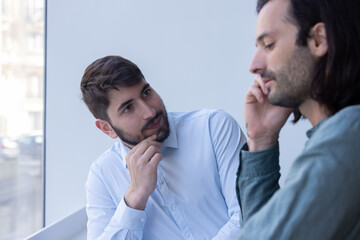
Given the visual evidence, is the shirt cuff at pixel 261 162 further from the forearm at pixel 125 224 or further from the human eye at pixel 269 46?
the forearm at pixel 125 224

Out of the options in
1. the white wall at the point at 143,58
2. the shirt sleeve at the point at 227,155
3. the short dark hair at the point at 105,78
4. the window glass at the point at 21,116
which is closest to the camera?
the shirt sleeve at the point at 227,155

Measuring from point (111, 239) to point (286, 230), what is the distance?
2.73 ft

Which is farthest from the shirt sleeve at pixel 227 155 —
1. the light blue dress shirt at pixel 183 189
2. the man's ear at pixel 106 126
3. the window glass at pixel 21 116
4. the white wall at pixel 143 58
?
the window glass at pixel 21 116

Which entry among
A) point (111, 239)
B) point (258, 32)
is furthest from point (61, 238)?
point (258, 32)

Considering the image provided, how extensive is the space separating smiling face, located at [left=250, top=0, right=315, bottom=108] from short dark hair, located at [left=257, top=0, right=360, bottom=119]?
2 cm

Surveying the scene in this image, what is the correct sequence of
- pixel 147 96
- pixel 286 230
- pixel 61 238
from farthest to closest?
pixel 61 238
pixel 147 96
pixel 286 230

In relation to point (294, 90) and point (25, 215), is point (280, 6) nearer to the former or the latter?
point (294, 90)

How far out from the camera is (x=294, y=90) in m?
0.76

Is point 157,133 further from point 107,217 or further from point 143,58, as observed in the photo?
point 143,58

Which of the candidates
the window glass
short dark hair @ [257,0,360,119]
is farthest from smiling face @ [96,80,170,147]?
the window glass

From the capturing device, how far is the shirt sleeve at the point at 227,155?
Result: 121 cm

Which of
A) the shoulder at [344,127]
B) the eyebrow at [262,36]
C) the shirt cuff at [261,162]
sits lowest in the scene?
the shirt cuff at [261,162]

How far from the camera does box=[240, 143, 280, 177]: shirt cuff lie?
3.01ft

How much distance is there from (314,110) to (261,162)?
0.68 feet
